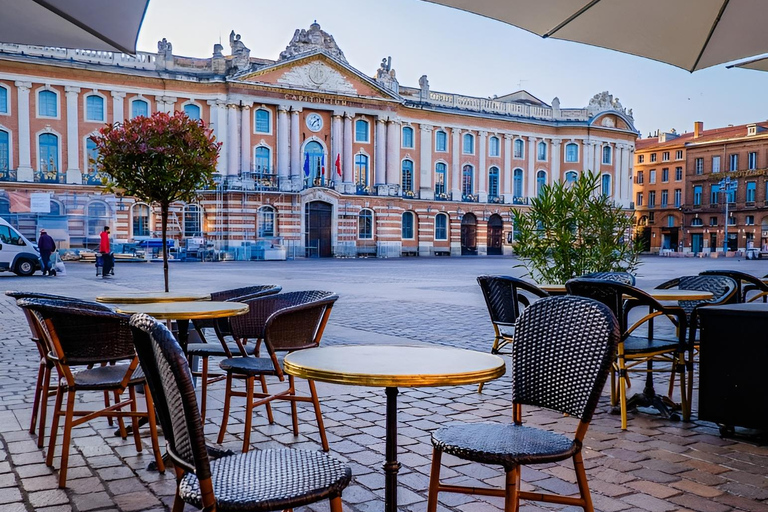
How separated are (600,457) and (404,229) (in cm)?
4040

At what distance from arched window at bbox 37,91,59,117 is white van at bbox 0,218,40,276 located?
16656 mm

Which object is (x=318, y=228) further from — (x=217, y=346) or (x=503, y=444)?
(x=503, y=444)

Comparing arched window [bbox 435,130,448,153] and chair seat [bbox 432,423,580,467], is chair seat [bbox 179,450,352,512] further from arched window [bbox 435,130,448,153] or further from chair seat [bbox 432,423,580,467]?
arched window [bbox 435,130,448,153]

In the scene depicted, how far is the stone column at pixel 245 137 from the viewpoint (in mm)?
37281

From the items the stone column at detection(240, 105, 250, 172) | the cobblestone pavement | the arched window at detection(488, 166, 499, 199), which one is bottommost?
the cobblestone pavement

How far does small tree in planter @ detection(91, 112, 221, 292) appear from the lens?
523 cm

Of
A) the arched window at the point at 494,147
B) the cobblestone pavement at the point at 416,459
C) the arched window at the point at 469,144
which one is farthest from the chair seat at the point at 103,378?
the arched window at the point at 494,147

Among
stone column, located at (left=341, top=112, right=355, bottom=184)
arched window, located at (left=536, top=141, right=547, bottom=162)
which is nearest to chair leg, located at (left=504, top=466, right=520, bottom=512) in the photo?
stone column, located at (left=341, top=112, right=355, bottom=184)

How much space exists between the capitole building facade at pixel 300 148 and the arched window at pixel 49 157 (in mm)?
69

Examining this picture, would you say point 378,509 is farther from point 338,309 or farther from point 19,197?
point 19,197

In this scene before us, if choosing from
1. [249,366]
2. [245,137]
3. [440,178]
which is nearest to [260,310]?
[249,366]

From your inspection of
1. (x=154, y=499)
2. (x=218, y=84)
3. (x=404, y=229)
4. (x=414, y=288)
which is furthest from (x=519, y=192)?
(x=154, y=499)

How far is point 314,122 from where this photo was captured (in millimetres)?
39750

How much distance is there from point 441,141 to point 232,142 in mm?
14323
